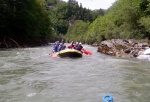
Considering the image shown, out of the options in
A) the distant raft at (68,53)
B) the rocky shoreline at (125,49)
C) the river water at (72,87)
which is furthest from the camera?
the rocky shoreline at (125,49)

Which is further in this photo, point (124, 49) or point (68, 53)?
point (124, 49)

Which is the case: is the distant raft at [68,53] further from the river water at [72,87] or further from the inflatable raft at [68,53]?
the river water at [72,87]

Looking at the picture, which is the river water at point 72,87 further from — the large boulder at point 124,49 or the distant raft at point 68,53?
the large boulder at point 124,49

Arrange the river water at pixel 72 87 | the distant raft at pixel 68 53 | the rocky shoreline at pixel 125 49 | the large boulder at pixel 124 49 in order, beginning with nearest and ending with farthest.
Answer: the river water at pixel 72 87, the distant raft at pixel 68 53, the rocky shoreline at pixel 125 49, the large boulder at pixel 124 49

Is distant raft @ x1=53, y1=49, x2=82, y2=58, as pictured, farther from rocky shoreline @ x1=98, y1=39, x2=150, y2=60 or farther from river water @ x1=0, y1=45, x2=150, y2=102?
river water @ x1=0, y1=45, x2=150, y2=102

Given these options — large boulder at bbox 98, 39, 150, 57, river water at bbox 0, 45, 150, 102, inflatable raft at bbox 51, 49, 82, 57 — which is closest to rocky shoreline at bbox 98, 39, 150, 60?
large boulder at bbox 98, 39, 150, 57

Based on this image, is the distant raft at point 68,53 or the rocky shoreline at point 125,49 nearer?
the distant raft at point 68,53

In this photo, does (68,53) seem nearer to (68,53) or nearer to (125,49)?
(68,53)

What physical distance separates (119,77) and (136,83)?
A: 4.73ft

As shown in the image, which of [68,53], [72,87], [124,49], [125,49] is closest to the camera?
[72,87]

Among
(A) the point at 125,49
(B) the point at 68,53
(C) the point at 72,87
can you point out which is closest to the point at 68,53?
(B) the point at 68,53

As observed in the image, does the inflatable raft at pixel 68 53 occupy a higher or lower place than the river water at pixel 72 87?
higher

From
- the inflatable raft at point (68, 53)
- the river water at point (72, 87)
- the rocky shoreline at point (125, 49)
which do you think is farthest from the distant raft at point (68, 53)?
the river water at point (72, 87)

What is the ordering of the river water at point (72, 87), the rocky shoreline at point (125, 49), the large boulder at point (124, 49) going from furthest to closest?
the large boulder at point (124, 49) < the rocky shoreline at point (125, 49) < the river water at point (72, 87)
